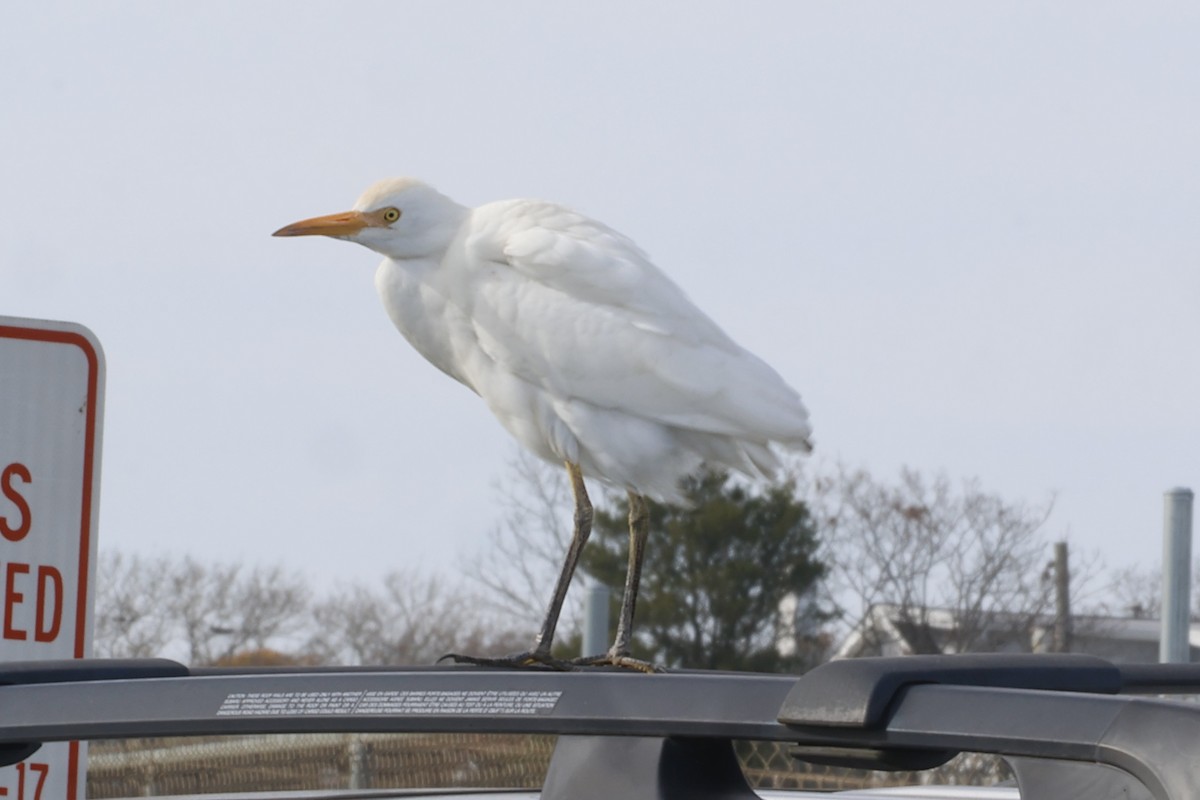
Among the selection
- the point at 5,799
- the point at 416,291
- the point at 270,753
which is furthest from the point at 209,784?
the point at 5,799

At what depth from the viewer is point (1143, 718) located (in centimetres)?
146

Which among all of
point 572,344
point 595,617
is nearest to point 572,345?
point 572,344

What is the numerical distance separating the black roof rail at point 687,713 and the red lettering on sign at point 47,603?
3.91 feet

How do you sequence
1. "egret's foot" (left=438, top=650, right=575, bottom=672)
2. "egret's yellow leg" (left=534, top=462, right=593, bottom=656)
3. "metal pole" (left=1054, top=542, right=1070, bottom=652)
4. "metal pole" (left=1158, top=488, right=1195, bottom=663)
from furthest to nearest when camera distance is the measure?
"metal pole" (left=1054, top=542, right=1070, bottom=652) < "metal pole" (left=1158, top=488, right=1195, bottom=663) < "egret's yellow leg" (left=534, top=462, right=593, bottom=656) < "egret's foot" (left=438, top=650, right=575, bottom=672)

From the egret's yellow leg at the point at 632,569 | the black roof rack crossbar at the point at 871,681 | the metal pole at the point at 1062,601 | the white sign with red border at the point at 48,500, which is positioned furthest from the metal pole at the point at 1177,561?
the metal pole at the point at 1062,601

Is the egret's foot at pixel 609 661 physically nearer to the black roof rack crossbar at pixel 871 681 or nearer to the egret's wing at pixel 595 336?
the egret's wing at pixel 595 336

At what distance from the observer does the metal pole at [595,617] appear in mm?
8336

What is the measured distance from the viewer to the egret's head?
14.0 feet

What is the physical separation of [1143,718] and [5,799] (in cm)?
226

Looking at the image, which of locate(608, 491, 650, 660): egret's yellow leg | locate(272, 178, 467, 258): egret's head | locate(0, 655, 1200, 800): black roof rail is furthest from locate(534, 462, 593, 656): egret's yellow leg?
locate(0, 655, 1200, 800): black roof rail

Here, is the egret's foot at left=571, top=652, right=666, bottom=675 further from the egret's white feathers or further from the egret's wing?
the egret's wing

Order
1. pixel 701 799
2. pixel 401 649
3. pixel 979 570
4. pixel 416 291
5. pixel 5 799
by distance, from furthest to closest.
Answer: pixel 401 649
pixel 979 570
pixel 416 291
pixel 5 799
pixel 701 799

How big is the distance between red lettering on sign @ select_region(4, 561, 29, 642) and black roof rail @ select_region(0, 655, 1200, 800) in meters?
1.19

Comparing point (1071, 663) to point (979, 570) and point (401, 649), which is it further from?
point (401, 649)
